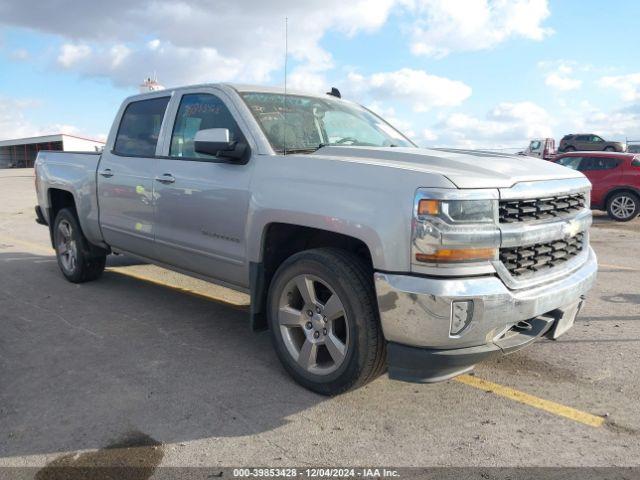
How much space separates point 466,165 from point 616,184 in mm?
12038

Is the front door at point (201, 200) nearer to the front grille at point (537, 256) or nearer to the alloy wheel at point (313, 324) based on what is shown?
the alloy wheel at point (313, 324)

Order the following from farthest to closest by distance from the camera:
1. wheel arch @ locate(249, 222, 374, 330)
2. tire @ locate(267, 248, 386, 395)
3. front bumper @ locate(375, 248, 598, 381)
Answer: wheel arch @ locate(249, 222, 374, 330), tire @ locate(267, 248, 386, 395), front bumper @ locate(375, 248, 598, 381)

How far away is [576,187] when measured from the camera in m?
3.47

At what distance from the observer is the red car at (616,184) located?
13078 mm

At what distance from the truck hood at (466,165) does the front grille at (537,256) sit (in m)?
0.37

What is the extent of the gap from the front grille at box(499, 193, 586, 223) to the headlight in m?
0.17

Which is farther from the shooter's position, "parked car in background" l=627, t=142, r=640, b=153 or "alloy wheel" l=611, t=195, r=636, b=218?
"parked car in background" l=627, t=142, r=640, b=153

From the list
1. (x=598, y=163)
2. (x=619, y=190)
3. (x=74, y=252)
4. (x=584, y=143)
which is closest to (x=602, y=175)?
(x=598, y=163)

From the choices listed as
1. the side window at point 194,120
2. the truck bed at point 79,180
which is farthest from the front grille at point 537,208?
the truck bed at point 79,180

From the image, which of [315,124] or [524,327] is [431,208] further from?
[315,124]

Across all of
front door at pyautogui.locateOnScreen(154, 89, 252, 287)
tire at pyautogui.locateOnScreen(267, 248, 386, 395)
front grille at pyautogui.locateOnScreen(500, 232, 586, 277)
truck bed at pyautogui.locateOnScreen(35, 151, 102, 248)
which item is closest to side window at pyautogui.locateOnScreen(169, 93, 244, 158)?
front door at pyautogui.locateOnScreen(154, 89, 252, 287)

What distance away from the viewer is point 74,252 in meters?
6.07

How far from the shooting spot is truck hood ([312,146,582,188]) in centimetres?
288

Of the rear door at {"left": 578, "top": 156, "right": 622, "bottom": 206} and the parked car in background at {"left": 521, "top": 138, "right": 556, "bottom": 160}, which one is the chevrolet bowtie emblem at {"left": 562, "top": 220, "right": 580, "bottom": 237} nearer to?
the rear door at {"left": 578, "top": 156, "right": 622, "bottom": 206}
